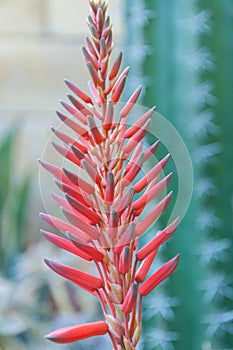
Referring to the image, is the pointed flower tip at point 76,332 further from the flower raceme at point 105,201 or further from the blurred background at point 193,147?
the blurred background at point 193,147

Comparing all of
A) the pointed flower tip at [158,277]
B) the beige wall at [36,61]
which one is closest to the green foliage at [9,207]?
the beige wall at [36,61]

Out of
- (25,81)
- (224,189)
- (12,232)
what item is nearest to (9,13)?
(25,81)

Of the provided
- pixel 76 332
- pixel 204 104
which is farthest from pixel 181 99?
pixel 76 332

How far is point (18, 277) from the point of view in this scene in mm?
1283

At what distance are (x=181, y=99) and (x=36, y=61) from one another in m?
0.92

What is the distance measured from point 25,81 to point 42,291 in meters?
0.60

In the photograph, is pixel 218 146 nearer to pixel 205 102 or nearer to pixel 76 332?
pixel 205 102

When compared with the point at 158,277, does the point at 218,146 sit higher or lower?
Result: lower

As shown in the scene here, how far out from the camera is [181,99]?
3.10ft

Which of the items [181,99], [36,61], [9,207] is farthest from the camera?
[36,61]

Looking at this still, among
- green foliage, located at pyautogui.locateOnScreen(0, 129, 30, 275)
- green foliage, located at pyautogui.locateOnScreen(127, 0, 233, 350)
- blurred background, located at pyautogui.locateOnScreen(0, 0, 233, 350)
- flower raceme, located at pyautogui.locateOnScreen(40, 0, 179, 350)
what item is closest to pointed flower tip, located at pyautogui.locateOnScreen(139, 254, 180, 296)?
flower raceme, located at pyautogui.locateOnScreen(40, 0, 179, 350)

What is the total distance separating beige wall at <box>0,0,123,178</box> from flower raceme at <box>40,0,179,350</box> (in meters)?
1.48

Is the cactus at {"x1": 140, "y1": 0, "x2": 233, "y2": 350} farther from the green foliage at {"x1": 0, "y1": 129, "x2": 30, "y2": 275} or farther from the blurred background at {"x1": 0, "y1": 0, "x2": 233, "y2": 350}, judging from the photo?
the green foliage at {"x1": 0, "y1": 129, "x2": 30, "y2": 275}

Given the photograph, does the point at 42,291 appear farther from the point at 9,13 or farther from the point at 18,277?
the point at 9,13
